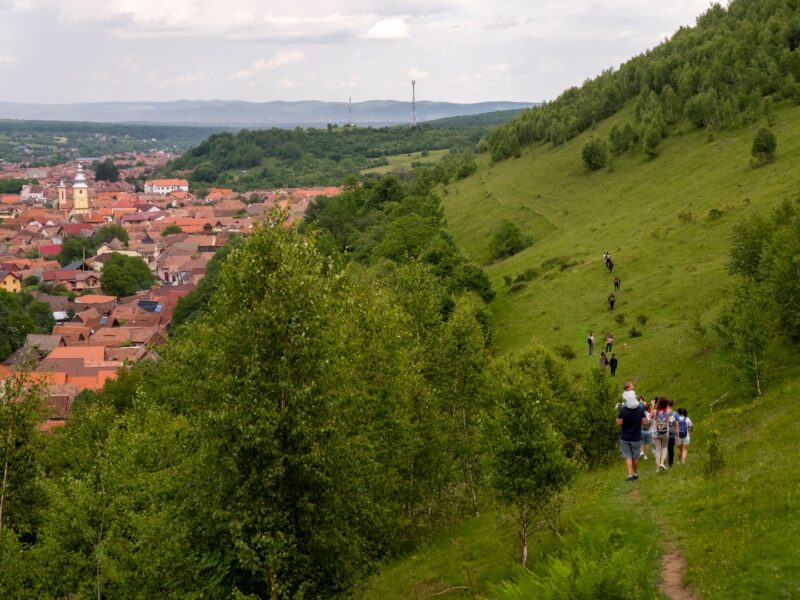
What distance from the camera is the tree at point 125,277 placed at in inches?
5148

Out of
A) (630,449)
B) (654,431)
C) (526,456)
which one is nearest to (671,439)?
(654,431)

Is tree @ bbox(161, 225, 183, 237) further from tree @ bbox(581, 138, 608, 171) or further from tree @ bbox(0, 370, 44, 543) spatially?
tree @ bbox(0, 370, 44, 543)

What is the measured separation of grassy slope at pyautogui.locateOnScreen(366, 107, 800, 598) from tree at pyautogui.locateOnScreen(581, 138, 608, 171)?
1.93 metres

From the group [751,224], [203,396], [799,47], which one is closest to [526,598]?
[203,396]

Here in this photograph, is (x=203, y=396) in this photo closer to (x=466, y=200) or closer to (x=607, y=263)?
(x=607, y=263)

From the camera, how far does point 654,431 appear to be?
2319cm

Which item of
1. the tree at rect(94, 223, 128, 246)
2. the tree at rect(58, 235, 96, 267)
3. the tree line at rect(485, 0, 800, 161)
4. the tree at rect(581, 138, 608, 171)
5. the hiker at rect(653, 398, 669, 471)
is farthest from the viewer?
→ the tree at rect(94, 223, 128, 246)

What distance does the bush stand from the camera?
266 feet

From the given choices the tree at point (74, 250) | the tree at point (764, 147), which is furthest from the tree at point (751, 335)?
the tree at point (74, 250)

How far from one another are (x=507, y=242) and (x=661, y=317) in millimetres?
33080

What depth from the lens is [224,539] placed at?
1927cm

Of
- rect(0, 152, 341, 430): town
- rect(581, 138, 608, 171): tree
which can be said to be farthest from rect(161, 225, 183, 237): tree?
rect(581, 138, 608, 171): tree

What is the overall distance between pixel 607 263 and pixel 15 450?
44.5 m

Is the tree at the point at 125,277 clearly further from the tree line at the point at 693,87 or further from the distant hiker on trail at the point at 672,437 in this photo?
the distant hiker on trail at the point at 672,437
